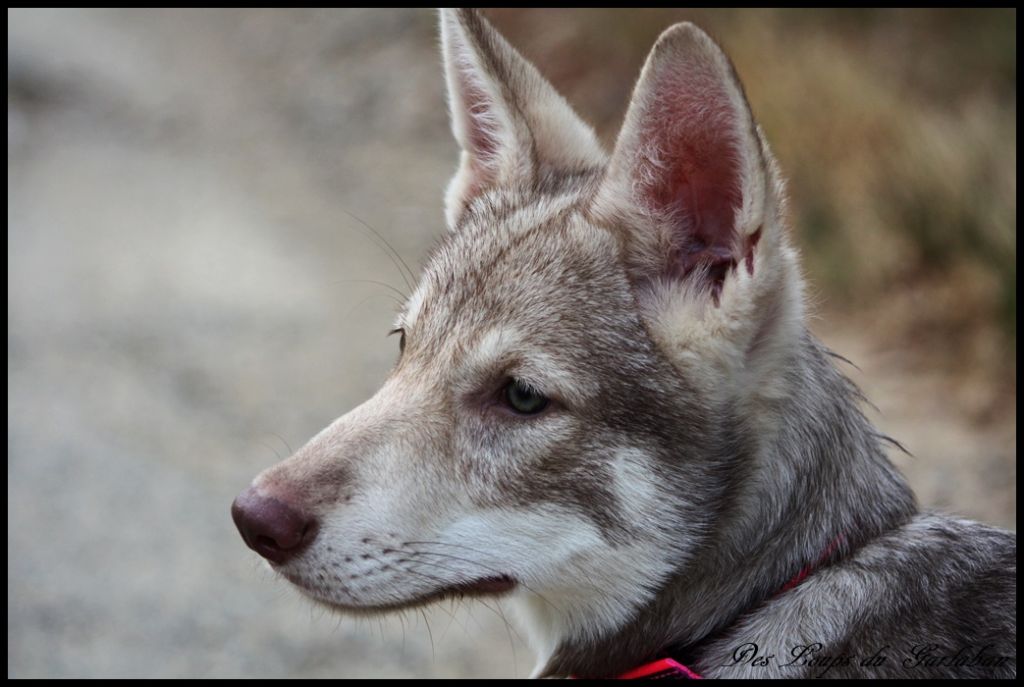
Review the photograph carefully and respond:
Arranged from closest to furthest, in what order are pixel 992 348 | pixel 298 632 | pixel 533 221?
pixel 533 221 < pixel 298 632 < pixel 992 348

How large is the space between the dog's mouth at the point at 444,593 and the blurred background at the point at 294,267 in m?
0.51

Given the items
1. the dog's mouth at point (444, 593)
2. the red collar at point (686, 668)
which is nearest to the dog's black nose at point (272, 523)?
the dog's mouth at point (444, 593)

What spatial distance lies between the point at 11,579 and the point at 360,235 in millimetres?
5155

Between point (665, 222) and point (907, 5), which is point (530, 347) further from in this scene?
point (907, 5)

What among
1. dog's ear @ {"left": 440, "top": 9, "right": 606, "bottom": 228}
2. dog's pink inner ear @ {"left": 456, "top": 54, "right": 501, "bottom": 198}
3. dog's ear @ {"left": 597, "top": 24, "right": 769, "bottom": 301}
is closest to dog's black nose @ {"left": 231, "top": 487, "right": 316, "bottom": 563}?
dog's ear @ {"left": 597, "top": 24, "right": 769, "bottom": 301}

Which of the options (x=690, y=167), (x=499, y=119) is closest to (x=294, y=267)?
(x=499, y=119)

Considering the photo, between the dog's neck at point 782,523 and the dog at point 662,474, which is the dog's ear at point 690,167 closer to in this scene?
the dog at point 662,474

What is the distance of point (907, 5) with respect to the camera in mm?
12438

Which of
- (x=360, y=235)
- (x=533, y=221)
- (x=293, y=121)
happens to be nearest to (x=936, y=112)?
(x=360, y=235)

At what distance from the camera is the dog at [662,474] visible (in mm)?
3082

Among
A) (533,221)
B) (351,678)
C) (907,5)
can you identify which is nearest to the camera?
(533,221)

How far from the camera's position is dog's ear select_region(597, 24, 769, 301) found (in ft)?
9.78

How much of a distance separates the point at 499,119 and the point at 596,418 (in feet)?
4.23

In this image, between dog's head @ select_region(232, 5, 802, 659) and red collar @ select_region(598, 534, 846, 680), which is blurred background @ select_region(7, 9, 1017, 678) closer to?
dog's head @ select_region(232, 5, 802, 659)
